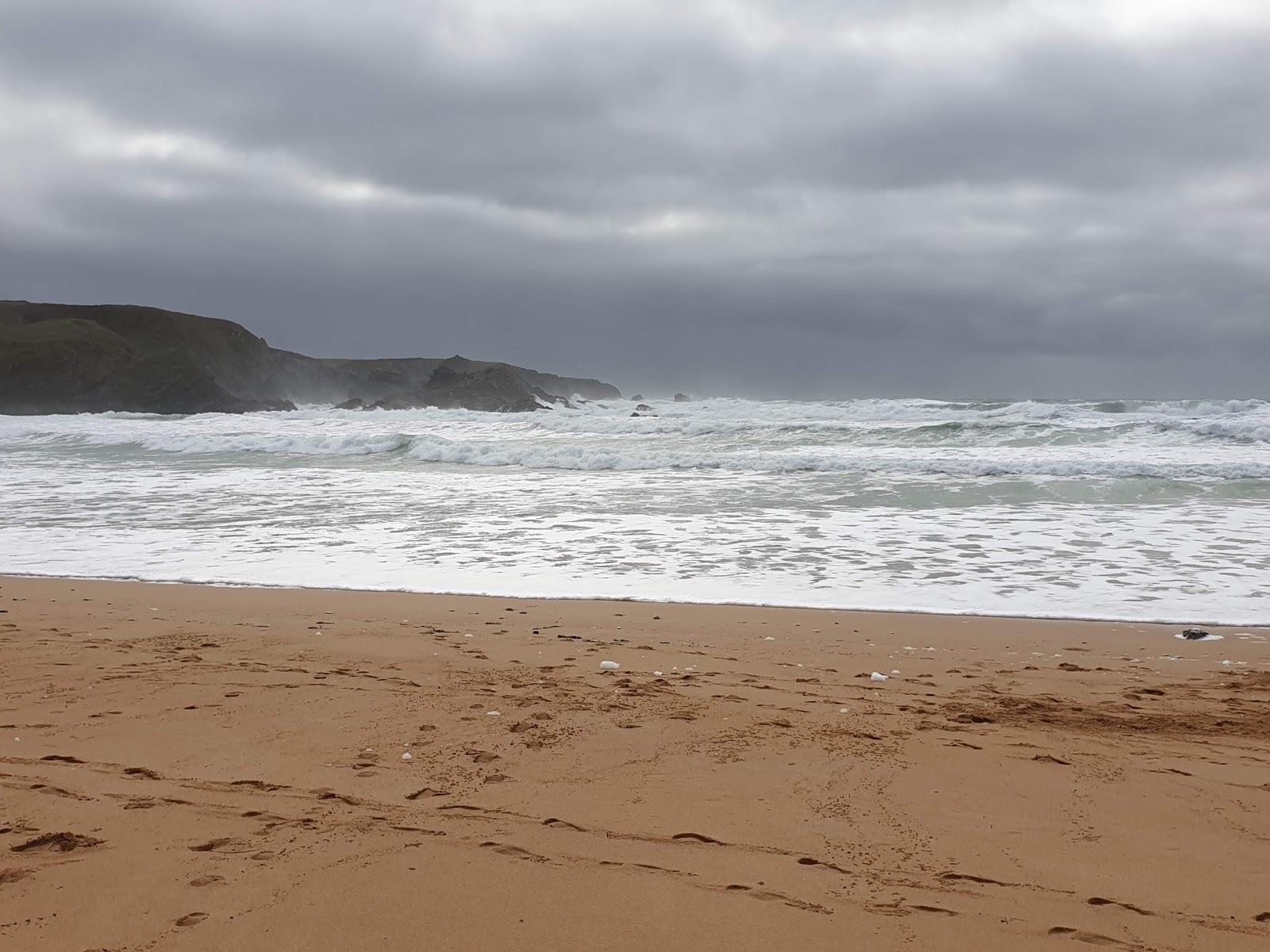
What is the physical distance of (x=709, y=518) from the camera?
1093 cm

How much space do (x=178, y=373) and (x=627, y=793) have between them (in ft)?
189

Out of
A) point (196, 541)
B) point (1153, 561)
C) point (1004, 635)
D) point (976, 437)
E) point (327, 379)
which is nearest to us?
point (1004, 635)

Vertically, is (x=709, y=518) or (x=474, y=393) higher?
(x=474, y=393)

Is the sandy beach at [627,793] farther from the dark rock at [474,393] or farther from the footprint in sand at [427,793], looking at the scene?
the dark rock at [474,393]

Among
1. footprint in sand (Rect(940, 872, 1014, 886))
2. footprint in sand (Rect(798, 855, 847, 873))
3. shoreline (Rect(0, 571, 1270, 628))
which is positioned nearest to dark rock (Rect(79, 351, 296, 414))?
shoreline (Rect(0, 571, 1270, 628))

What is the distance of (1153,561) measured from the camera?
8023 mm

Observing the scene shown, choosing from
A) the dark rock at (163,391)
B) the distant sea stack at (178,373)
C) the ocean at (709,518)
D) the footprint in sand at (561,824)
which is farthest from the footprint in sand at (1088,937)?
the dark rock at (163,391)

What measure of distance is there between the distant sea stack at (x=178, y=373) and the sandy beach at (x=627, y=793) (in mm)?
46355

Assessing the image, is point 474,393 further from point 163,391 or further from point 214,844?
point 214,844

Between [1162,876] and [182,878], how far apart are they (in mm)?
2711

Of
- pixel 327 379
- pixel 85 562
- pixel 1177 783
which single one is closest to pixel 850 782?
pixel 1177 783

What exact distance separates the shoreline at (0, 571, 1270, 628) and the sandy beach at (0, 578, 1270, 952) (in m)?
0.75

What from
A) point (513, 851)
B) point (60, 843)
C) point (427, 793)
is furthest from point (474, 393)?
point (513, 851)

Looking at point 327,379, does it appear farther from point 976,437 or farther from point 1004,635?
point 1004,635
